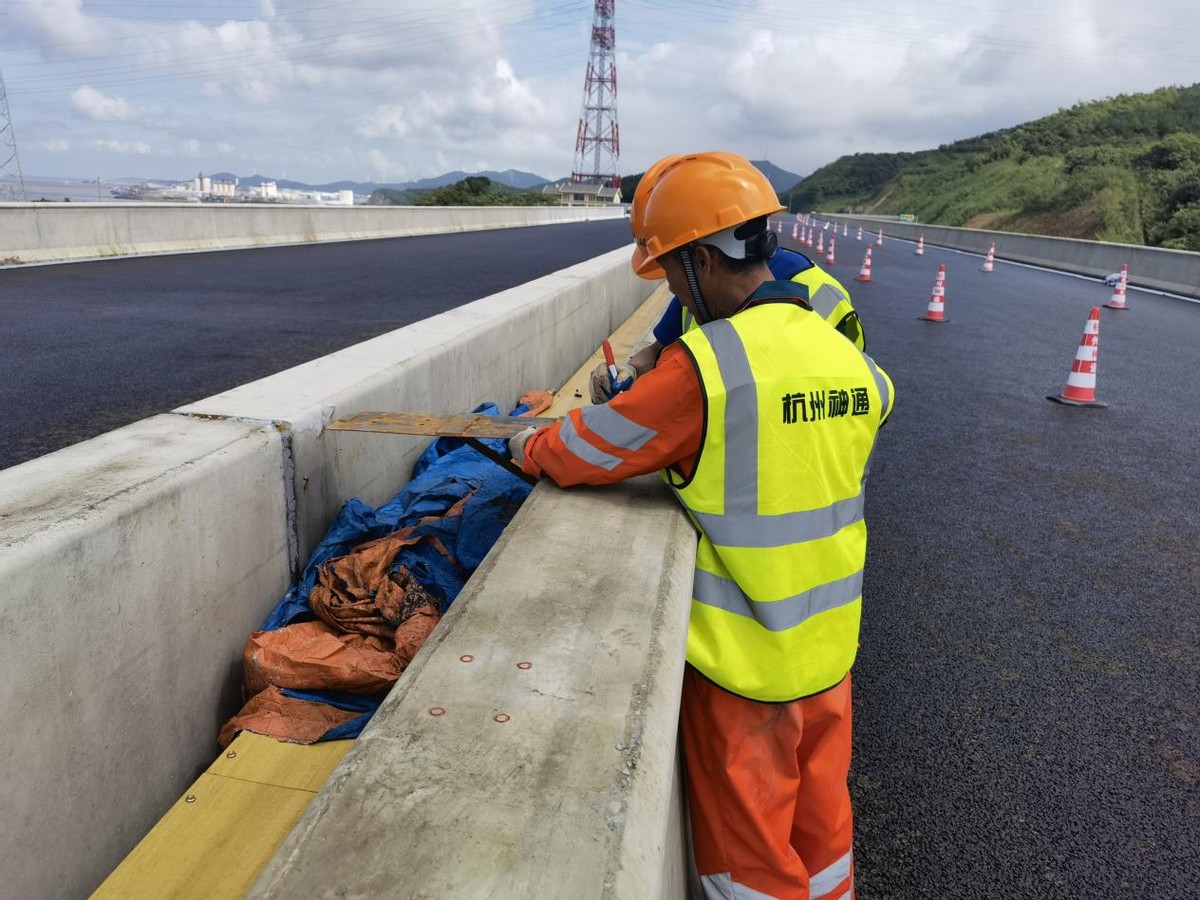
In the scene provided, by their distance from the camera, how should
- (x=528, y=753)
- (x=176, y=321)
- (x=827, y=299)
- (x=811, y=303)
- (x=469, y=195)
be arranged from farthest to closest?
(x=469, y=195) < (x=176, y=321) < (x=827, y=299) < (x=811, y=303) < (x=528, y=753)

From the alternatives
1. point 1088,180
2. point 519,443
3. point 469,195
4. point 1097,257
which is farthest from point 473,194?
point 519,443

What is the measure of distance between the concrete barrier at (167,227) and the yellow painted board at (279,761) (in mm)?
11869

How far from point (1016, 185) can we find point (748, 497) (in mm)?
61641

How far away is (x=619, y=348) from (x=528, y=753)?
29.2 ft

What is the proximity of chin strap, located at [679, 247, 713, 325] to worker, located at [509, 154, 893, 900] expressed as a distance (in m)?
0.04

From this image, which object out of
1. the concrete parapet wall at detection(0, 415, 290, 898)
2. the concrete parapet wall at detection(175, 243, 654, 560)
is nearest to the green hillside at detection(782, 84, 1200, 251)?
the concrete parapet wall at detection(175, 243, 654, 560)

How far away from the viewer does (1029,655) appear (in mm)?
3889

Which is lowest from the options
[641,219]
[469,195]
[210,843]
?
[210,843]

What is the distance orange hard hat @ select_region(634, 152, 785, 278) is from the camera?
2.55 m

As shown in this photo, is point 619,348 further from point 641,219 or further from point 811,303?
point 641,219

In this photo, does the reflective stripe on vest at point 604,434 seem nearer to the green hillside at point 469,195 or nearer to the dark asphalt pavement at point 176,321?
the dark asphalt pavement at point 176,321

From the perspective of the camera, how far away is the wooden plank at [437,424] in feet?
10.7

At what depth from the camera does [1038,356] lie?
36.3 feet

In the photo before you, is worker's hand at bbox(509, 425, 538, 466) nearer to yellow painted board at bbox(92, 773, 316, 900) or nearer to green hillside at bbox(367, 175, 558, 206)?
yellow painted board at bbox(92, 773, 316, 900)
